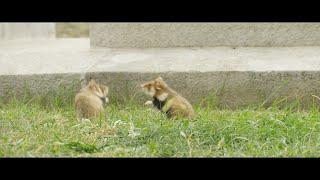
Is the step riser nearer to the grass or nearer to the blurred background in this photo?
the grass

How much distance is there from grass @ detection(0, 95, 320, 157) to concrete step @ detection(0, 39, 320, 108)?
1.52 ft

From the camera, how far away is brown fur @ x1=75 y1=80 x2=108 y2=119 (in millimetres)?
5715

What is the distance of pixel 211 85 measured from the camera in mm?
6348

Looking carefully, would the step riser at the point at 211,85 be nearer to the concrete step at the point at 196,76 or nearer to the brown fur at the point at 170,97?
the concrete step at the point at 196,76

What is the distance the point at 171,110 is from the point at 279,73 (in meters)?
1.15

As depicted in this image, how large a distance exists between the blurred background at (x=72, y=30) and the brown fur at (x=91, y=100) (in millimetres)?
5913

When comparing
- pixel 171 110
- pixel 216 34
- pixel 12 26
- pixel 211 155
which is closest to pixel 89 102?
pixel 171 110

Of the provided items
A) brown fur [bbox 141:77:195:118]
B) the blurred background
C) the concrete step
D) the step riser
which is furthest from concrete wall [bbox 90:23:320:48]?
the blurred background

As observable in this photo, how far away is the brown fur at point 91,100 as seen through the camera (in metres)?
5.71

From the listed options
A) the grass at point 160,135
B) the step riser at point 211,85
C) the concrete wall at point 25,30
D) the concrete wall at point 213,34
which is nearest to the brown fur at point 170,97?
the grass at point 160,135

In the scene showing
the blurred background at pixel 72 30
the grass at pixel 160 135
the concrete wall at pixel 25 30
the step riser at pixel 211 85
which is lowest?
the grass at pixel 160 135

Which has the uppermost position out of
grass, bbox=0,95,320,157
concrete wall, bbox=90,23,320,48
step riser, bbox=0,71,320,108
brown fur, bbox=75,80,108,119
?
concrete wall, bbox=90,23,320,48

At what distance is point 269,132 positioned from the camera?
5176 mm

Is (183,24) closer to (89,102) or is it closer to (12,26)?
(89,102)
